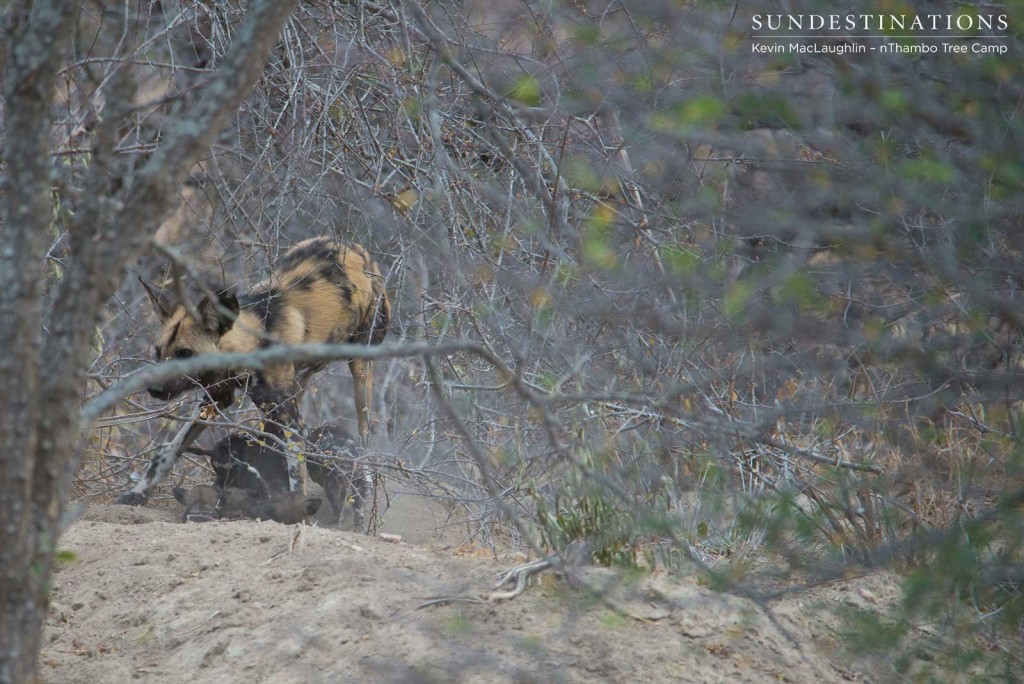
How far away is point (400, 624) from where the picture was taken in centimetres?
337

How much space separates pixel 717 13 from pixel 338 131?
183 centimetres

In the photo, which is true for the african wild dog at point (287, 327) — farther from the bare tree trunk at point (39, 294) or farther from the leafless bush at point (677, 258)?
the bare tree trunk at point (39, 294)

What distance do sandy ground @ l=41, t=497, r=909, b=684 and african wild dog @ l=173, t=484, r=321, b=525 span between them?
5.59 ft

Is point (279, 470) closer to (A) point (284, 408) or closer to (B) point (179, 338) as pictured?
(A) point (284, 408)

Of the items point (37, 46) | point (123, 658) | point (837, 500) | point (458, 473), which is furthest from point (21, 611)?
point (458, 473)

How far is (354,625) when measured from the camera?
135 inches

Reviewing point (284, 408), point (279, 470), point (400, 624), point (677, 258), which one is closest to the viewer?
point (400, 624)

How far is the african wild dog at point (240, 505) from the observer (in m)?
5.87

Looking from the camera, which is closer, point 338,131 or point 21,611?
point 21,611

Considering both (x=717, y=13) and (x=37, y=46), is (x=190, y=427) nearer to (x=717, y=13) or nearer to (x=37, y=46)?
(x=717, y=13)

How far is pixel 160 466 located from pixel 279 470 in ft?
2.15

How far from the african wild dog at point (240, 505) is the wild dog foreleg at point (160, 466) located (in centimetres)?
17

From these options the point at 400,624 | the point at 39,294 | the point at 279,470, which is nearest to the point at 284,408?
the point at 279,470

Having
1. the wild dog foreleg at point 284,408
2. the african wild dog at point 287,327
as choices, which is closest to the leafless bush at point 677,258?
the african wild dog at point 287,327
